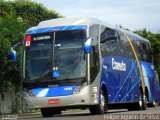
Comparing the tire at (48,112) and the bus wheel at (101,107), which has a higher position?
the bus wheel at (101,107)

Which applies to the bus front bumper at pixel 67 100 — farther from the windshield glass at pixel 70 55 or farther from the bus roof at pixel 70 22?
the bus roof at pixel 70 22

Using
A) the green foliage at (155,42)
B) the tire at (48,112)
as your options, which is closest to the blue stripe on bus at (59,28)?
the tire at (48,112)

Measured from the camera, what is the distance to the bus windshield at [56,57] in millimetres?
20797

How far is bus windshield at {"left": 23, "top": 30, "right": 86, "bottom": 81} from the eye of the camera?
68.2 ft

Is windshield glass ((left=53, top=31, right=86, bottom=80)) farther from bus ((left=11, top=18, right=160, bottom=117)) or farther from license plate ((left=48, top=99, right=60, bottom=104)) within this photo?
license plate ((left=48, top=99, right=60, bottom=104))

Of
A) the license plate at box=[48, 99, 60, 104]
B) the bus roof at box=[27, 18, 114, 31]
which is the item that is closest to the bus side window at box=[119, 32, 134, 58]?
the bus roof at box=[27, 18, 114, 31]

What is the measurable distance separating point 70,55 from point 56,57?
570 millimetres

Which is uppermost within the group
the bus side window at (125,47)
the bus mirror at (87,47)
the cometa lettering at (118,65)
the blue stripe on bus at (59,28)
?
the blue stripe on bus at (59,28)

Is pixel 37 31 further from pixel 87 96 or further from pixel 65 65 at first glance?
pixel 87 96

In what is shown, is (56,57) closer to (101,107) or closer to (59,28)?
(59,28)

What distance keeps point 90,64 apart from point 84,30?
4.50ft

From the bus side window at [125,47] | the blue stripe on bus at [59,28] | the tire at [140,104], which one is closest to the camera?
the blue stripe on bus at [59,28]

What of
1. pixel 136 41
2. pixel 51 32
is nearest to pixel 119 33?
pixel 136 41

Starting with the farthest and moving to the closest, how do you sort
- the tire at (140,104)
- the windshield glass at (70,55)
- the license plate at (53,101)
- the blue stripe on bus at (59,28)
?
the tire at (140,104) → the blue stripe on bus at (59,28) → the windshield glass at (70,55) → the license plate at (53,101)
